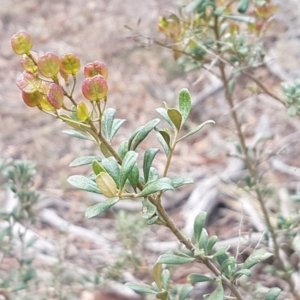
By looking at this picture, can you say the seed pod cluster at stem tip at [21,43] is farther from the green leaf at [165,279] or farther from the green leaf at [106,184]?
the green leaf at [165,279]

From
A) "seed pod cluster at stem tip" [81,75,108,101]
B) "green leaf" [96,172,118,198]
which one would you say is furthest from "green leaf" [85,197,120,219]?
"seed pod cluster at stem tip" [81,75,108,101]

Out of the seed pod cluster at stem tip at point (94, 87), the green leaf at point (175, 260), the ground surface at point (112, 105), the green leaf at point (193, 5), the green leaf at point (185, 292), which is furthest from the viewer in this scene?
the ground surface at point (112, 105)

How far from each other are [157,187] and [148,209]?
0.05m

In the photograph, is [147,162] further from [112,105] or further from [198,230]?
[112,105]

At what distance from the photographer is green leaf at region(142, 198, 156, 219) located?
2.38 ft

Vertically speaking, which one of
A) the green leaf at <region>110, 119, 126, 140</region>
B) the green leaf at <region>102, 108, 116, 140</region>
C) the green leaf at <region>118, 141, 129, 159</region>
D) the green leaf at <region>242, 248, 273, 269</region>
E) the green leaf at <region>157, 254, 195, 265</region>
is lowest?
the green leaf at <region>242, 248, 273, 269</region>

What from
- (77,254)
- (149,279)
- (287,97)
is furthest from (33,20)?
(287,97)

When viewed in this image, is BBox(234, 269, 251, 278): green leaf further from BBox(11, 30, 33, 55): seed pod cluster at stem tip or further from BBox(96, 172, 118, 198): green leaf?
BBox(11, 30, 33, 55): seed pod cluster at stem tip

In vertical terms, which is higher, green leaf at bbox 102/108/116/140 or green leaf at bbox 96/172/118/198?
green leaf at bbox 102/108/116/140

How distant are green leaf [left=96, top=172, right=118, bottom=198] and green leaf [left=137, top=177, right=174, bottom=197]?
0.03 m

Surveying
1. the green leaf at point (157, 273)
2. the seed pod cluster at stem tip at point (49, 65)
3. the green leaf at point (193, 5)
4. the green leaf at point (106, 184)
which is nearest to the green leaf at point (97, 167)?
the green leaf at point (106, 184)

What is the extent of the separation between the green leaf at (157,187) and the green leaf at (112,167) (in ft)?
0.12

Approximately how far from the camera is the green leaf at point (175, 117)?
72 centimetres

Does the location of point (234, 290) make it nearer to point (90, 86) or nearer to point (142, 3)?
point (90, 86)
